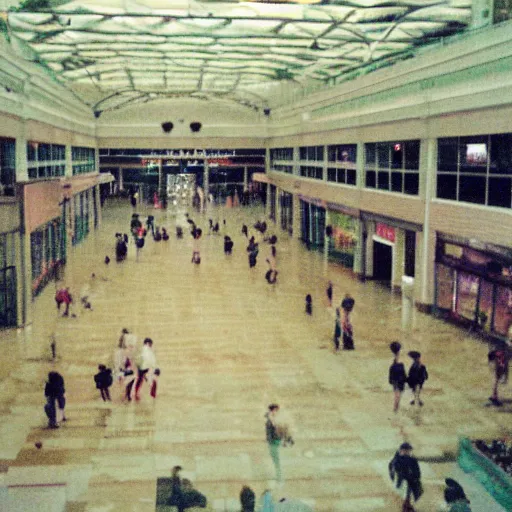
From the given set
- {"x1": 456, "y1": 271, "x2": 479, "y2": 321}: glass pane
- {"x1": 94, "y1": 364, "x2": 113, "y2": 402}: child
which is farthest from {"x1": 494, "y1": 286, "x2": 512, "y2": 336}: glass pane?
{"x1": 94, "y1": 364, "x2": 113, "y2": 402}: child

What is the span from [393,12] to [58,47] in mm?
15126

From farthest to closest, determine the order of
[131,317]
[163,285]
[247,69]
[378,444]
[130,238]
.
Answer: [130,238] < [247,69] < [163,285] < [131,317] < [378,444]

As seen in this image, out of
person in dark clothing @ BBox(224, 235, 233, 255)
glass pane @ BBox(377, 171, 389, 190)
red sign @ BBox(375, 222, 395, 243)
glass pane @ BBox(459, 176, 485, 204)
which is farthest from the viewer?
person in dark clothing @ BBox(224, 235, 233, 255)

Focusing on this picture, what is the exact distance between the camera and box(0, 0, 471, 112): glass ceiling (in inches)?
889

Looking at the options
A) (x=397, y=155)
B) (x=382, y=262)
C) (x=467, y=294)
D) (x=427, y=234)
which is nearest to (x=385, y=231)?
(x=382, y=262)

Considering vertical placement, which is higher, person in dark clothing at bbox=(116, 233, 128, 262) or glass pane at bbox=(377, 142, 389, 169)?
glass pane at bbox=(377, 142, 389, 169)

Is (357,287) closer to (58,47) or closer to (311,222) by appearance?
(311,222)

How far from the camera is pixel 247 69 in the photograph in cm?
3953

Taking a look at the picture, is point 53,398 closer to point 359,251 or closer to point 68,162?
point 359,251

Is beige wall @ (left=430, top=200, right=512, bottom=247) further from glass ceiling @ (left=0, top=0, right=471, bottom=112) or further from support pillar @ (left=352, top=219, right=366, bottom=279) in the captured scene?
support pillar @ (left=352, top=219, right=366, bottom=279)

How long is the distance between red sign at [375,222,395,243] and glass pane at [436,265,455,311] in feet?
16.8

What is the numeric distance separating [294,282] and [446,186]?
27.8ft

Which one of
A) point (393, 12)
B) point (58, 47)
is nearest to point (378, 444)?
point (393, 12)

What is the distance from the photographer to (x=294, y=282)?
28.6 m
